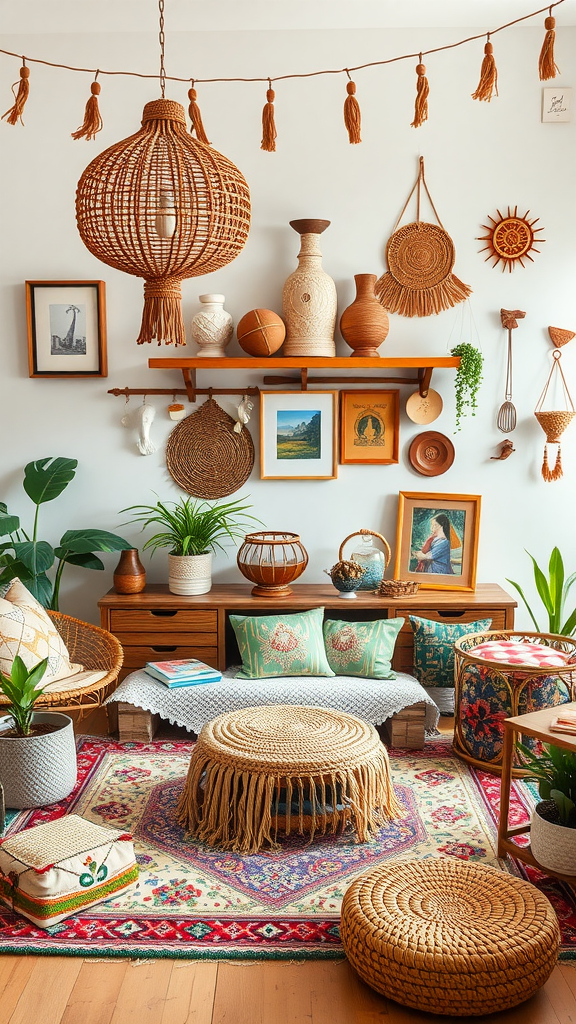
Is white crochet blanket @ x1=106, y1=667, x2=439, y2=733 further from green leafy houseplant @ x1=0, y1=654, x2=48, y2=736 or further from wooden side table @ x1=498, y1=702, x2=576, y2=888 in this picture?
wooden side table @ x1=498, y1=702, x2=576, y2=888

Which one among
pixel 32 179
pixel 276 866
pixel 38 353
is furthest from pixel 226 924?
pixel 32 179

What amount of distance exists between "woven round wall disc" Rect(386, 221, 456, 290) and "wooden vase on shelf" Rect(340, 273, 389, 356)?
7.6 inches

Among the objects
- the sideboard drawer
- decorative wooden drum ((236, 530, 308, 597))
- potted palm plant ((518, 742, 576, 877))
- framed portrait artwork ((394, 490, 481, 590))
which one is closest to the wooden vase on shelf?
framed portrait artwork ((394, 490, 481, 590))

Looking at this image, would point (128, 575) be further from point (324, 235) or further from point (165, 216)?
point (165, 216)

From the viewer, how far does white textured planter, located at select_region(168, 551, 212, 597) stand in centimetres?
407

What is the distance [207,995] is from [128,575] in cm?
222

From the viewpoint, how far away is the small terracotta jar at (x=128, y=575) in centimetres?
411

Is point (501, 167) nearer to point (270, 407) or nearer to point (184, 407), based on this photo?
point (270, 407)

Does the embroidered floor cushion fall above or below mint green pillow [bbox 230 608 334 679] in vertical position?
below

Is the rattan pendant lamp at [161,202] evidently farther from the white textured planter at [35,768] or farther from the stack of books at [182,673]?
the stack of books at [182,673]

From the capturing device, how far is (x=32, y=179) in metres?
4.22

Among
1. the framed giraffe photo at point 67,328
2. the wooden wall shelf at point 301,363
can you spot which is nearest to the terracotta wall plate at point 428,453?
the wooden wall shelf at point 301,363

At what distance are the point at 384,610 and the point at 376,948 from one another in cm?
215

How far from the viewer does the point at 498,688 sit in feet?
10.9
